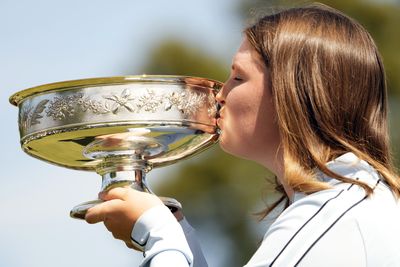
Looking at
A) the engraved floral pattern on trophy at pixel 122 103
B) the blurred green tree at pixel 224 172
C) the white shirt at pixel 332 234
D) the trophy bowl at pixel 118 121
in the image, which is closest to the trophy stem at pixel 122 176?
the trophy bowl at pixel 118 121

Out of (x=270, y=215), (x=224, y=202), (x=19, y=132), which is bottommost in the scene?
(x=224, y=202)

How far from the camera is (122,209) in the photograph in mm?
3145

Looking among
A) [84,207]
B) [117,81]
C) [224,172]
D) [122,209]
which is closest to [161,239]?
[122,209]

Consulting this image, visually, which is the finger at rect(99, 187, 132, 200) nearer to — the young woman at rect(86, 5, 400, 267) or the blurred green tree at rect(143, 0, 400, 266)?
the young woman at rect(86, 5, 400, 267)

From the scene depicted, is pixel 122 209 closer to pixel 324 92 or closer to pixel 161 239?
pixel 161 239

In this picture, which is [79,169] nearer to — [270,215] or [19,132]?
[19,132]

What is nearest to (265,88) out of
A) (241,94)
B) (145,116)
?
(241,94)

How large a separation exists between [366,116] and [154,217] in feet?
1.78

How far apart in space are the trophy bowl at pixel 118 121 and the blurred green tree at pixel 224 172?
9.81m

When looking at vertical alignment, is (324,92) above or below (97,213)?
above

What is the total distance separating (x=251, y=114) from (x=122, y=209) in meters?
0.37

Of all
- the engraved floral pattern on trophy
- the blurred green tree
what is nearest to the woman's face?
the engraved floral pattern on trophy

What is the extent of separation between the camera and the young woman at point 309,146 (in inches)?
114

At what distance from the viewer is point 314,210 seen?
2936mm
